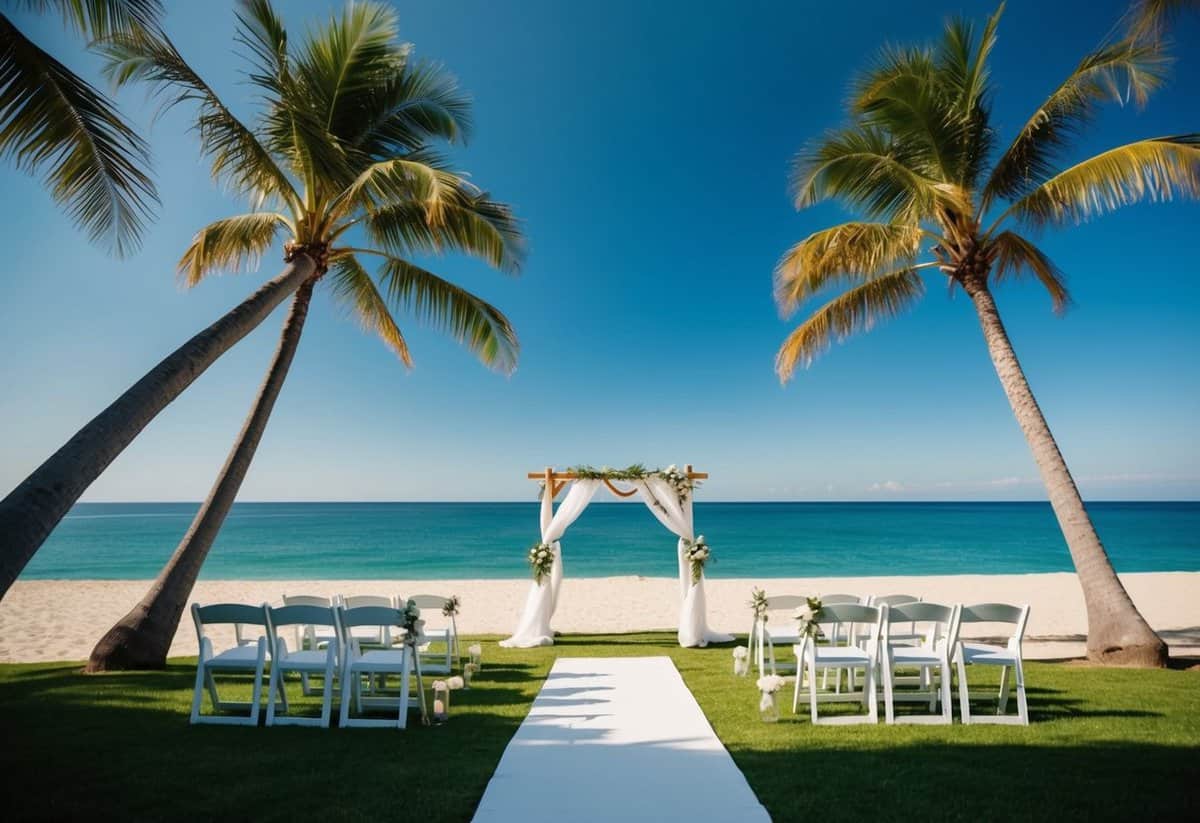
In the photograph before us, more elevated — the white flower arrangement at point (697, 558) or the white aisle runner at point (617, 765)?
the white flower arrangement at point (697, 558)

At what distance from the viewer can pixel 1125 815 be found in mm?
3367

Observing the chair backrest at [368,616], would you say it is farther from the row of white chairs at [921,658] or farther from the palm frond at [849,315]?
the palm frond at [849,315]

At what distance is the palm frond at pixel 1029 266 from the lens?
356 inches

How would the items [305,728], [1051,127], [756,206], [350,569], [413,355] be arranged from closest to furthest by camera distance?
[305,728] < [1051,127] < [413,355] < [756,206] < [350,569]

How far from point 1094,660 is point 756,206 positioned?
11533 mm

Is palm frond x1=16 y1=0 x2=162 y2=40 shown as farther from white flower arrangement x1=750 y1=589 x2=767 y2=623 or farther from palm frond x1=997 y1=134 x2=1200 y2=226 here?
palm frond x1=997 y1=134 x2=1200 y2=226

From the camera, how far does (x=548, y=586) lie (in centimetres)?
988

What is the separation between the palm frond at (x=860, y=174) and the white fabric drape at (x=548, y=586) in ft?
19.0

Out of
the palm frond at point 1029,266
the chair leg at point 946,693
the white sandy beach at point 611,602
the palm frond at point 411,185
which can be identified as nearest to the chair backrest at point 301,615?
the palm frond at point 411,185

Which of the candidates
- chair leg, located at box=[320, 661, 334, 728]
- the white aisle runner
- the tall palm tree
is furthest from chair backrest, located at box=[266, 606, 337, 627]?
the tall palm tree

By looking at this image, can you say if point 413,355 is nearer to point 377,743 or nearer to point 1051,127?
point 377,743

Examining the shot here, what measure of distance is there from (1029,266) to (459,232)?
8469mm

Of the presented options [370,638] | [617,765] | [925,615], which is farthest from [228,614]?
[925,615]

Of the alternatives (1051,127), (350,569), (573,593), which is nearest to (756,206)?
(1051,127)
